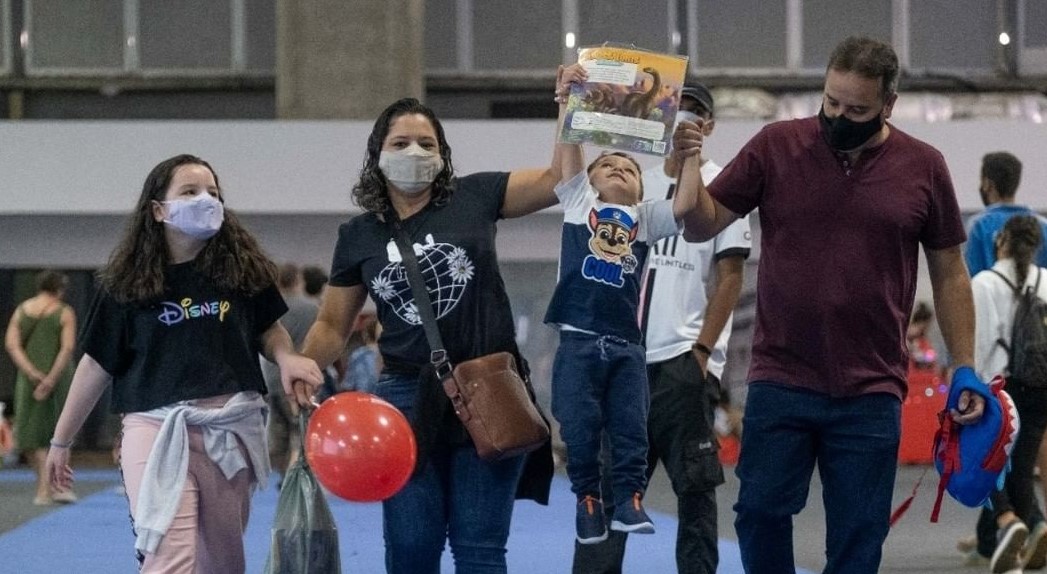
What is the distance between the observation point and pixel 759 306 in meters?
4.67

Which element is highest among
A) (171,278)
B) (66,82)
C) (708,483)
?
(66,82)

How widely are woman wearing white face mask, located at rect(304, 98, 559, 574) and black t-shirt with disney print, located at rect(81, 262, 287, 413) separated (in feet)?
0.88

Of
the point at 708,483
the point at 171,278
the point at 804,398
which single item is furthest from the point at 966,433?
the point at 171,278

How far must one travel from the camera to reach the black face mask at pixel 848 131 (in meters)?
4.44

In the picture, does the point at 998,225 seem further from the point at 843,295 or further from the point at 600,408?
the point at 843,295

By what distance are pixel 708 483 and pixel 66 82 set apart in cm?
1422

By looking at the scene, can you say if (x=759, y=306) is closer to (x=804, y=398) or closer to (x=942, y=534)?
(x=804, y=398)

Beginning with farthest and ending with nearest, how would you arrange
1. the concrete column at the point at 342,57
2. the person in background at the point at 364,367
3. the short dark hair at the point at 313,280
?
1. the concrete column at the point at 342,57
2. the short dark hair at the point at 313,280
3. the person in background at the point at 364,367

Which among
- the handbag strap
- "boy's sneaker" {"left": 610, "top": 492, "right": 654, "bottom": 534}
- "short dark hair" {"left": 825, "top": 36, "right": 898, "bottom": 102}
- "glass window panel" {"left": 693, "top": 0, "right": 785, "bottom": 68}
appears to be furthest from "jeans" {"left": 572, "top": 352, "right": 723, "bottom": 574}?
"glass window panel" {"left": 693, "top": 0, "right": 785, "bottom": 68}

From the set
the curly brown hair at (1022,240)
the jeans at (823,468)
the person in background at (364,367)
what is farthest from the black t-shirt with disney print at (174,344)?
the person in background at (364,367)

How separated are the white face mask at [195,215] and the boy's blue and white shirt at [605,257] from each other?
1185 mm

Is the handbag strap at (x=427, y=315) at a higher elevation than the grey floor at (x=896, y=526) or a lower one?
higher

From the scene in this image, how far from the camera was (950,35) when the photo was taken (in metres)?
18.6

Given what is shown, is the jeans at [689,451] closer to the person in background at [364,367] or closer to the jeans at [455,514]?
the jeans at [455,514]
